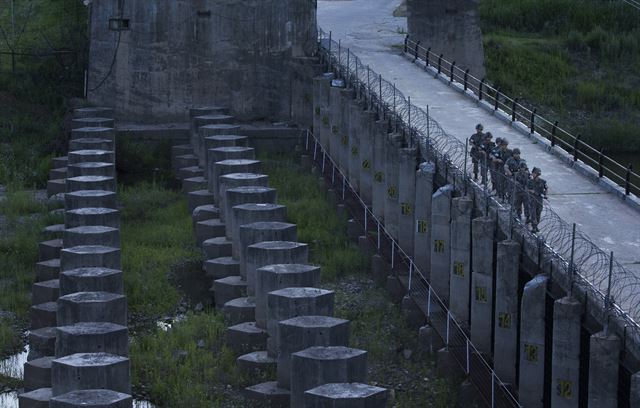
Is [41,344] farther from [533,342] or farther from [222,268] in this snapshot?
[533,342]

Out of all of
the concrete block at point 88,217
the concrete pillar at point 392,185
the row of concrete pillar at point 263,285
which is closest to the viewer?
the row of concrete pillar at point 263,285

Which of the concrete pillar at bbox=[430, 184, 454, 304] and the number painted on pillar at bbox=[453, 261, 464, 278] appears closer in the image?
the number painted on pillar at bbox=[453, 261, 464, 278]

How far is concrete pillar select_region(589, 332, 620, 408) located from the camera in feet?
80.0

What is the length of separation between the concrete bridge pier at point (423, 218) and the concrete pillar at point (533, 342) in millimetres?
7550

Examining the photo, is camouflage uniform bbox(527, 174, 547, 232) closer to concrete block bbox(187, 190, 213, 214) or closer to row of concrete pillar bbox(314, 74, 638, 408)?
row of concrete pillar bbox(314, 74, 638, 408)

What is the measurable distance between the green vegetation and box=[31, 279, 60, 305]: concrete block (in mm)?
27473

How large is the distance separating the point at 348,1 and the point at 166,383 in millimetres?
36257

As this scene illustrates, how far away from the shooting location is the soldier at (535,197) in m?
29.1

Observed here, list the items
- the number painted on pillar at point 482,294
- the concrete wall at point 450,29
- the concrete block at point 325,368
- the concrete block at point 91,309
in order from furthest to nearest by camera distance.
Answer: the concrete wall at point 450,29
the number painted on pillar at point 482,294
the concrete block at point 91,309
the concrete block at point 325,368

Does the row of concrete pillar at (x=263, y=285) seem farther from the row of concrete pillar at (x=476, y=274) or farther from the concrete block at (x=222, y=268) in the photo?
the row of concrete pillar at (x=476, y=274)

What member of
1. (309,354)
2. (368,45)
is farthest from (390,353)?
(368,45)

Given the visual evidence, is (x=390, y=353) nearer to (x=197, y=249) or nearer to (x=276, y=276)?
(x=276, y=276)

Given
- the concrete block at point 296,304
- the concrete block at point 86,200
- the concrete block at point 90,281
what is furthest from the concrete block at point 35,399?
the concrete block at point 86,200

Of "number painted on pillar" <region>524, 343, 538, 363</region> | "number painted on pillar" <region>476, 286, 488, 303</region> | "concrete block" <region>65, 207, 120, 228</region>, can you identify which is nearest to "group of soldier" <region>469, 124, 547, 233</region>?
"number painted on pillar" <region>476, 286, 488, 303</region>
